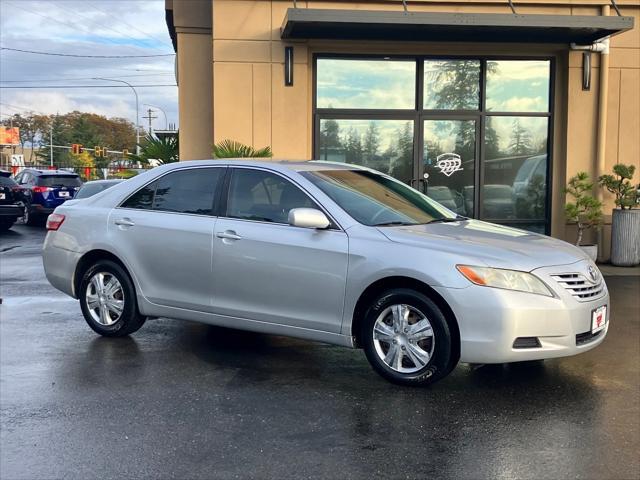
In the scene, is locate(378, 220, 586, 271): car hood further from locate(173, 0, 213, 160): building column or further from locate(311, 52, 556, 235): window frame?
locate(173, 0, 213, 160): building column

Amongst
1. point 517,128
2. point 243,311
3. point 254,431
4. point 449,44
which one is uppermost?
point 449,44

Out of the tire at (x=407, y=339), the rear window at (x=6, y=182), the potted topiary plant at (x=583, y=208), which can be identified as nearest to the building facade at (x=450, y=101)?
the potted topiary plant at (x=583, y=208)

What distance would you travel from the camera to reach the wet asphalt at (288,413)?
3.98m

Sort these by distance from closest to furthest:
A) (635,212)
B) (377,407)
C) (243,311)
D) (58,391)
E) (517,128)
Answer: (377,407) → (58,391) → (243,311) → (635,212) → (517,128)

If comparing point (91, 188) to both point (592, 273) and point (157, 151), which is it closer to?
point (157, 151)

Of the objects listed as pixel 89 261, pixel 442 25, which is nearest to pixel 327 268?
pixel 89 261

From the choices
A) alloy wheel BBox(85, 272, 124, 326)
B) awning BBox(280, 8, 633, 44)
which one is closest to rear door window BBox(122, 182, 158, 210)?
alloy wheel BBox(85, 272, 124, 326)

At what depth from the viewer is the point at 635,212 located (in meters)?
11.8

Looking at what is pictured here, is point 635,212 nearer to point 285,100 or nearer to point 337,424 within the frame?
point 285,100

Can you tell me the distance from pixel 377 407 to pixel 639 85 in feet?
31.7

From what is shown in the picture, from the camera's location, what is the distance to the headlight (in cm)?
494

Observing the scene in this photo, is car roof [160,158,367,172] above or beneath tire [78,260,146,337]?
above

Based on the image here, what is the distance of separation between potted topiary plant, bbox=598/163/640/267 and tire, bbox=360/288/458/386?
7.82 metres

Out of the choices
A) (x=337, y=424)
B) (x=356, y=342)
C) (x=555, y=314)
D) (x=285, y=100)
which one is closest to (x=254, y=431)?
(x=337, y=424)
